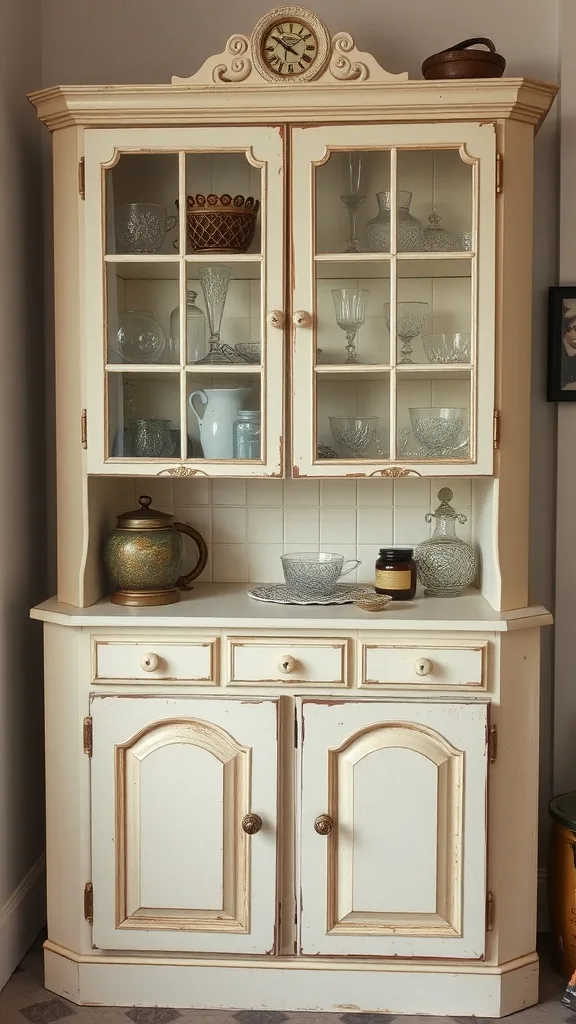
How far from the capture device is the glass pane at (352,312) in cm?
234

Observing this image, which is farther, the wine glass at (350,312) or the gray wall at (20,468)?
the gray wall at (20,468)

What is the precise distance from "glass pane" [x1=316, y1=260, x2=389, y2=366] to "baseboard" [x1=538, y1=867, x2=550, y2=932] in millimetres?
1526

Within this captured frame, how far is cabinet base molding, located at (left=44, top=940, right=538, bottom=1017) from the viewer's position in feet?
7.63

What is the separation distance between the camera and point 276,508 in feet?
9.06

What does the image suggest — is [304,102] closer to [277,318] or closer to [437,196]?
[437,196]

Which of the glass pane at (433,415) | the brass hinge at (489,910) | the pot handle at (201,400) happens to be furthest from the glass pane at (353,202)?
the brass hinge at (489,910)

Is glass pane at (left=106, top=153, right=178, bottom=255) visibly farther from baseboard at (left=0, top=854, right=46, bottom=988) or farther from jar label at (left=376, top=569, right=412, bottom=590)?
baseboard at (left=0, top=854, right=46, bottom=988)

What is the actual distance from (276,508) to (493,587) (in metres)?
0.68

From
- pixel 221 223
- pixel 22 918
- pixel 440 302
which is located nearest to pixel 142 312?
pixel 221 223

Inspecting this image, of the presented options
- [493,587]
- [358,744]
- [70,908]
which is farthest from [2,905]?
[493,587]

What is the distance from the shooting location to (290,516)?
9.07 ft

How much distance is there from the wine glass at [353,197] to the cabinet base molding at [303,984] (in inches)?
66.4

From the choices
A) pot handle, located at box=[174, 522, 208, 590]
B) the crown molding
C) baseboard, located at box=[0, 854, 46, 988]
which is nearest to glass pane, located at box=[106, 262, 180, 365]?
the crown molding

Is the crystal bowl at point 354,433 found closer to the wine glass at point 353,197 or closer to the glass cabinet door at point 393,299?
the glass cabinet door at point 393,299
